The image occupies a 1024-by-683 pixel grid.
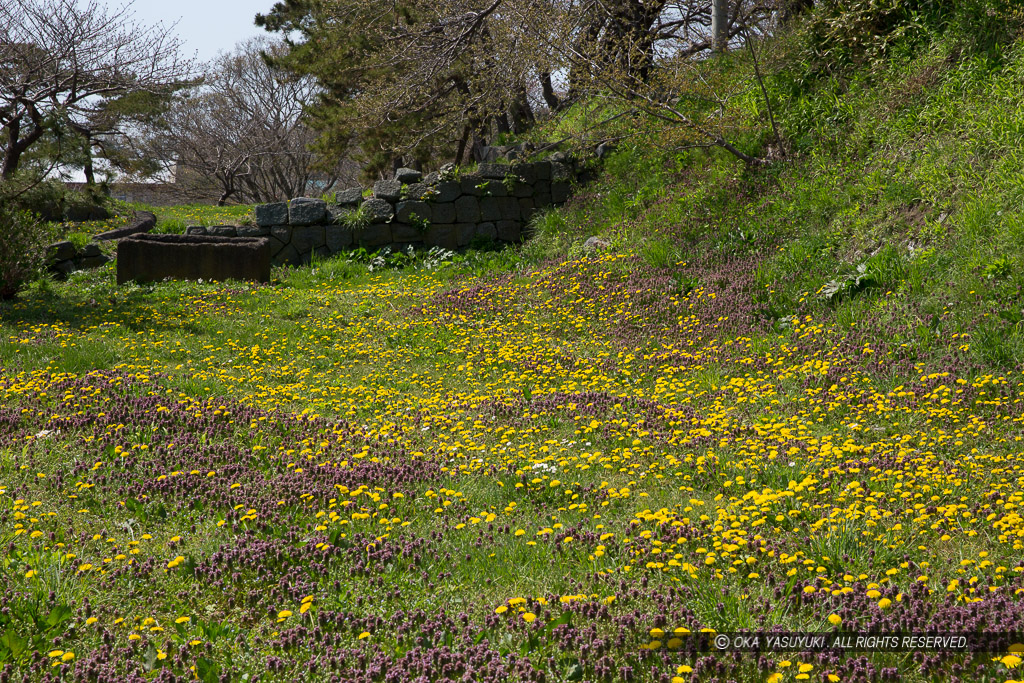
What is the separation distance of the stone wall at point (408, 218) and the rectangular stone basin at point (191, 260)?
3.74ft

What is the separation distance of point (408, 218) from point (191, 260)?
143 inches

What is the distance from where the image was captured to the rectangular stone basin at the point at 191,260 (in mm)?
11633

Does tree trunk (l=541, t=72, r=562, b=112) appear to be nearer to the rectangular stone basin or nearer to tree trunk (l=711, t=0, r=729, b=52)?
tree trunk (l=711, t=0, r=729, b=52)

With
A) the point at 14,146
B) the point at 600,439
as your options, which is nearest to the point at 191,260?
the point at 14,146

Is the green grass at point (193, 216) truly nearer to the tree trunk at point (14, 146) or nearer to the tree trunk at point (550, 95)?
the tree trunk at point (14, 146)

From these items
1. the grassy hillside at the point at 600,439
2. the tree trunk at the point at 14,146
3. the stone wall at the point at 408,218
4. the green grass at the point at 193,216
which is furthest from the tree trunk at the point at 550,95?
the tree trunk at the point at 14,146

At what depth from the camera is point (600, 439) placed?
5.38 meters

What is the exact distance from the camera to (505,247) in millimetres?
12750

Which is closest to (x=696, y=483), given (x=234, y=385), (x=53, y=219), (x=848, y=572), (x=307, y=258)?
(x=848, y=572)

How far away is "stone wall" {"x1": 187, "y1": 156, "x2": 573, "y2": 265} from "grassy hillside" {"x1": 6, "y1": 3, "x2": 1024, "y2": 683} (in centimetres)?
222

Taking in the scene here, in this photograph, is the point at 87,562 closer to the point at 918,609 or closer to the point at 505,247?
the point at 918,609

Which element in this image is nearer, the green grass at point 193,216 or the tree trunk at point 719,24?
the tree trunk at point 719,24

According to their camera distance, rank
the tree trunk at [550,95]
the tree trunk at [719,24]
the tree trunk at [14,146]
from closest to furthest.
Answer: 1. the tree trunk at [719,24]
2. the tree trunk at [14,146]
3. the tree trunk at [550,95]

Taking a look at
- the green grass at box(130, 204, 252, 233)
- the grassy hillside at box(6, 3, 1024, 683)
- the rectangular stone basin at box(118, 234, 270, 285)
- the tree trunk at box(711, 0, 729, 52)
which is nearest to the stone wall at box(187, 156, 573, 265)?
the rectangular stone basin at box(118, 234, 270, 285)
